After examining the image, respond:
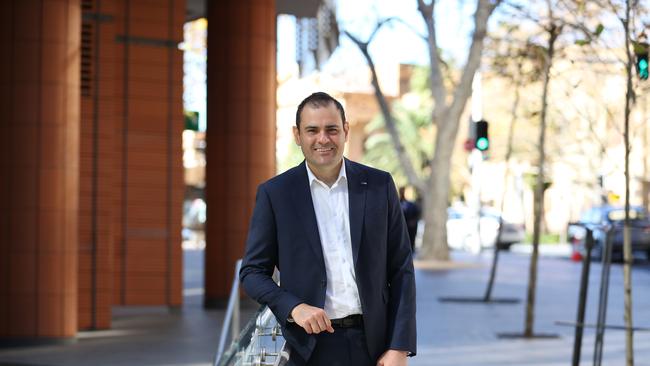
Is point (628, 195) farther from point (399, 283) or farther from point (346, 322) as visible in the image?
point (346, 322)

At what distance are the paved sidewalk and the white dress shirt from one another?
8.22 metres

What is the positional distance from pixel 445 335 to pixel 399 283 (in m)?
11.3

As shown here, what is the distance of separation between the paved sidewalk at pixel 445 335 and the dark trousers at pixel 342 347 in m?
8.24

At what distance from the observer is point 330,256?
173 inches

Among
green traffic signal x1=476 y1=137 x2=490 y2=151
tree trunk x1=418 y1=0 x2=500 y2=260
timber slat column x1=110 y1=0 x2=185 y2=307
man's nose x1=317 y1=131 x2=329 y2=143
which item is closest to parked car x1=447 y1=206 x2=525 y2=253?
tree trunk x1=418 y1=0 x2=500 y2=260

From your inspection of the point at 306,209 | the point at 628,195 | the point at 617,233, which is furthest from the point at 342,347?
the point at 617,233

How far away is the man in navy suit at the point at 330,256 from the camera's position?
171 inches

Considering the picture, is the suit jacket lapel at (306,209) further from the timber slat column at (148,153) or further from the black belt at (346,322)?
the timber slat column at (148,153)

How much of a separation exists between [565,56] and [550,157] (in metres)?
42.3

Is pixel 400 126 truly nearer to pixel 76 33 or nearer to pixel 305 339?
pixel 76 33

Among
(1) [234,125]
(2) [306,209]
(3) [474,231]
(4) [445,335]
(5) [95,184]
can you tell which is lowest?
(3) [474,231]

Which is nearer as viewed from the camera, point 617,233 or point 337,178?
point 337,178

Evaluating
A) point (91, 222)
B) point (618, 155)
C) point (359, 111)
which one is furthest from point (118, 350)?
point (359, 111)

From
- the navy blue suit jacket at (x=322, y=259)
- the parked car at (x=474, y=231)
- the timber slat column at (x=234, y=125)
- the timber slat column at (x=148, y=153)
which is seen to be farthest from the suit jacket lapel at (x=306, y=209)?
the parked car at (x=474, y=231)
